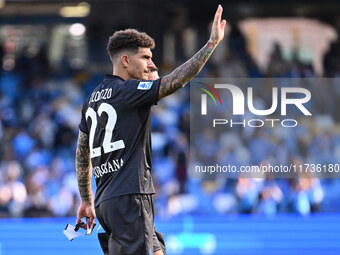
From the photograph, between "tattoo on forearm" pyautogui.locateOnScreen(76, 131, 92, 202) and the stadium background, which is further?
the stadium background

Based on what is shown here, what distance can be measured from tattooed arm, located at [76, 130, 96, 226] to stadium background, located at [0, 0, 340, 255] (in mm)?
5471

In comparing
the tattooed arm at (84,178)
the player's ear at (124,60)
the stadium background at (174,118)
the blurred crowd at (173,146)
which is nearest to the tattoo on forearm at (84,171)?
the tattooed arm at (84,178)

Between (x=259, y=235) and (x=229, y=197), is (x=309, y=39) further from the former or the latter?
(x=259, y=235)

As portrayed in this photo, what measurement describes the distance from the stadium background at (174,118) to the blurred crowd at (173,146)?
0.02 metres

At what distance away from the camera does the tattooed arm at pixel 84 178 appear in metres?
3.85

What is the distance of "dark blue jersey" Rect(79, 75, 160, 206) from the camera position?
3461mm

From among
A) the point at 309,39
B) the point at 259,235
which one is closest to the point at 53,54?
the point at 309,39

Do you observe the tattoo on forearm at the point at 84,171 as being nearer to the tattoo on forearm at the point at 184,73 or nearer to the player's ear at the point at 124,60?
the player's ear at the point at 124,60

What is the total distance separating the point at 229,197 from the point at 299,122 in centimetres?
196

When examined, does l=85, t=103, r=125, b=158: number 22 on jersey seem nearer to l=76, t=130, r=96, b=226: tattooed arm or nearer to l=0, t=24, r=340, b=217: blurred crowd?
l=76, t=130, r=96, b=226: tattooed arm

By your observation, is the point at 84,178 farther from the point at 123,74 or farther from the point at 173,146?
the point at 173,146

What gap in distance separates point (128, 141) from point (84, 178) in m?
0.58

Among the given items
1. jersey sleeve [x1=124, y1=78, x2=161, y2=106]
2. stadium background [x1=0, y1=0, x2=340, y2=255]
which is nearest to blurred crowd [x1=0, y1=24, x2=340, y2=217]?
stadium background [x1=0, y1=0, x2=340, y2=255]

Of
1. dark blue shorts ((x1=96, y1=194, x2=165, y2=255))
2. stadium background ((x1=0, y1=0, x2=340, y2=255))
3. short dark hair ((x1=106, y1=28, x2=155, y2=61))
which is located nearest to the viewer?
dark blue shorts ((x1=96, y1=194, x2=165, y2=255))
